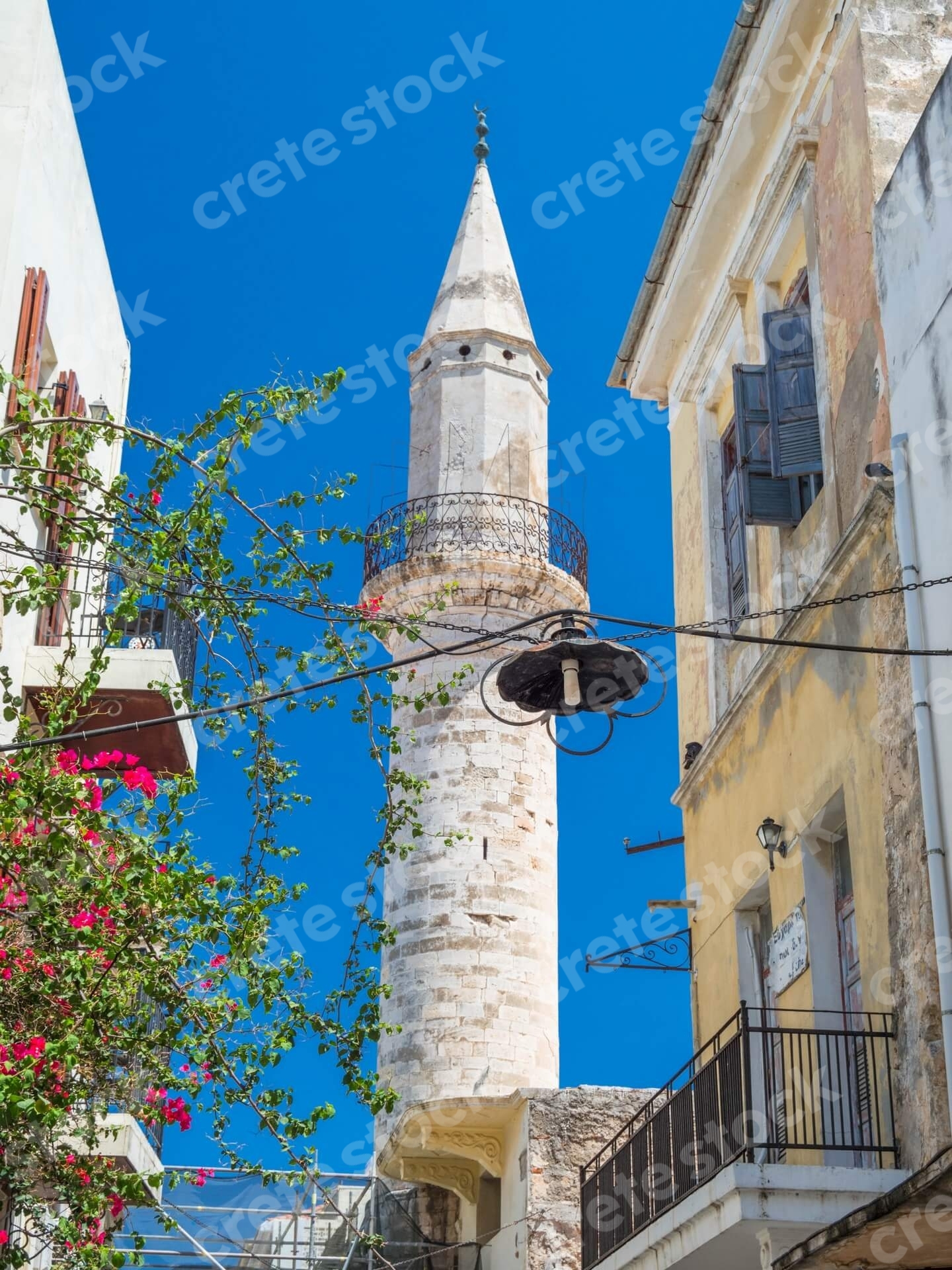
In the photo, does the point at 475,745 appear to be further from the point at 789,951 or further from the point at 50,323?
the point at 789,951

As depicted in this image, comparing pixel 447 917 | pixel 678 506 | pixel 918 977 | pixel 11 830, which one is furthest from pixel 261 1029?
pixel 447 917

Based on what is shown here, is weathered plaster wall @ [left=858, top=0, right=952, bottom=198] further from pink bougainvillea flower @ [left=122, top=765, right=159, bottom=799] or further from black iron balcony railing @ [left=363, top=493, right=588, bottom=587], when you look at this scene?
black iron balcony railing @ [left=363, top=493, right=588, bottom=587]

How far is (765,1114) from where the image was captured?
10.6 metres

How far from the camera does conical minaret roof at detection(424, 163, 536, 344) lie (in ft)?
93.6

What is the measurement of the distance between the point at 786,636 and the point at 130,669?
4.80m

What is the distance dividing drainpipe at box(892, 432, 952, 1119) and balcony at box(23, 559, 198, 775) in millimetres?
4935

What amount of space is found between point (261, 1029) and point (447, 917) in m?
14.6

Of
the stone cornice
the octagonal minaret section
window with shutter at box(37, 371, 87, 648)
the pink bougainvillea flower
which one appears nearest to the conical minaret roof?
the octagonal minaret section

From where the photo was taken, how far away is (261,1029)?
9.39m

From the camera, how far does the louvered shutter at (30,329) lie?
1191 centimetres

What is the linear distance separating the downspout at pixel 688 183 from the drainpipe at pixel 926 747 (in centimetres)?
414

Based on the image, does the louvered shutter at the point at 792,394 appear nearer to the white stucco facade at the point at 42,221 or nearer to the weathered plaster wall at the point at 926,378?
the weathered plaster wall at the point at 926,378

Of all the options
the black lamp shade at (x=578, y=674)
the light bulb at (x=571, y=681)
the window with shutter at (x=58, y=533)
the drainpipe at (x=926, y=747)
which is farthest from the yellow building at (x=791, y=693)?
the window with shutter at (x=58, y=533)

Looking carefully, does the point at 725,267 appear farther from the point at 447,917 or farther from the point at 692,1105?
the point at 447,917
